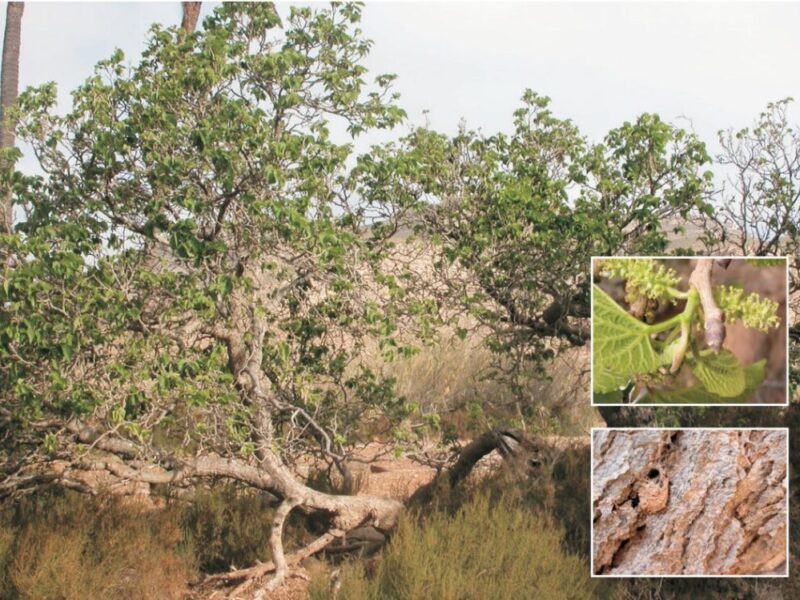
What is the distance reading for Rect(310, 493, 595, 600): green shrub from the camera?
7.12 meters

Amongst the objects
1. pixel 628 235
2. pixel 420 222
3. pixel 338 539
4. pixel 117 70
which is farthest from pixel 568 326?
pixel 117 70

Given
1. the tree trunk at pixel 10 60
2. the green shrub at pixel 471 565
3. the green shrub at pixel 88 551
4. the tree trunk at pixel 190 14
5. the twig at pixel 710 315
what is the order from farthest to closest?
1. the tree trunk at pixel 10 60
2. the tree trunk at pixel 190 14
3. the green shrub at pixel 88 551
4. the green shrub at pixel 471 565
5. the twig at pixel 710 315

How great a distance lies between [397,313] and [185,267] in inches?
59.3

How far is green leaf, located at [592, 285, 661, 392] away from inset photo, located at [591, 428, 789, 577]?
497 mm

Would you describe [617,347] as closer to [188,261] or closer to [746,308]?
[746,308]

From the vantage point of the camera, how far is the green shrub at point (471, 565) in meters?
7.12

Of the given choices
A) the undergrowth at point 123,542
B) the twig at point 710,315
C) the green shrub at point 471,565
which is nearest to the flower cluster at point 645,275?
the twig at point 710,315

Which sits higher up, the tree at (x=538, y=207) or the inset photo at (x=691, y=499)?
the tree at (x=538, y=207)

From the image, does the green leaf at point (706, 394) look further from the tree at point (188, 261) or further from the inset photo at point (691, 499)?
the tree at point (188, 261)

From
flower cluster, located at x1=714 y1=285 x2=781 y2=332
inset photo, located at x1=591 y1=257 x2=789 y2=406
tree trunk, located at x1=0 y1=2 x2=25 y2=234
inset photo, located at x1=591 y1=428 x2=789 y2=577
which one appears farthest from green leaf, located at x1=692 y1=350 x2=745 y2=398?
tree trunk, located at x1=0 y1=2 x2=25 y2=234

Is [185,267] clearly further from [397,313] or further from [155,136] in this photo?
[397,313]

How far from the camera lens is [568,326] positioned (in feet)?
30.5

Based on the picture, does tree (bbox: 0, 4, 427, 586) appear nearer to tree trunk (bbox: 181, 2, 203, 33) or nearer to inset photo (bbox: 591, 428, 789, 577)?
inset photo (bbox: 591, 428, 789, 577)

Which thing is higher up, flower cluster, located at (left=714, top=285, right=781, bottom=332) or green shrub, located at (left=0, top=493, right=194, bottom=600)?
flower cluster, located at (left=714, top=285, right=781, bottom=332)
